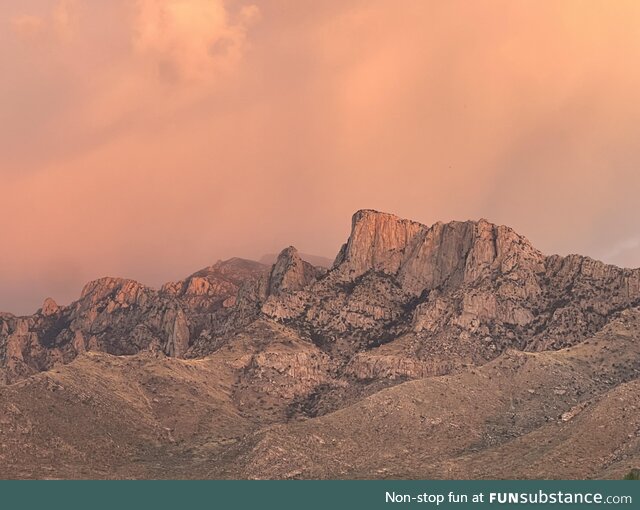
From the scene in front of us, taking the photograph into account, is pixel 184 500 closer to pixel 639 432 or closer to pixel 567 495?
pixel 567 495

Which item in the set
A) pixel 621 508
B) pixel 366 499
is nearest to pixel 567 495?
pixel 621 508

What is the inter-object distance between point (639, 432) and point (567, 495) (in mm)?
58067

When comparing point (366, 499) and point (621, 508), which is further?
point (366, 499)

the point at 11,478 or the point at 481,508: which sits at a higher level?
the point at 11,478

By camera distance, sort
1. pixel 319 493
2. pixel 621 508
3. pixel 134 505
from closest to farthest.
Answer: pixel 621 508 → pixel 134 505 → pixel 319 493

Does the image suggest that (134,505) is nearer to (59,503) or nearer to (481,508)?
(59,503)

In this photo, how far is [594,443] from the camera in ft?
653

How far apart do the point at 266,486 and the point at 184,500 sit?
33.3 m

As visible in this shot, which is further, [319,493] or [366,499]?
[319,493]

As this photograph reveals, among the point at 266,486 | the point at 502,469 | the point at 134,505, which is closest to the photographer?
the point at 134,505

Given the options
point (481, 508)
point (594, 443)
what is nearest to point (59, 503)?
point (481, 508)

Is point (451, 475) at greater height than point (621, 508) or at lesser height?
greater

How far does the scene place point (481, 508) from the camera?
140250mm

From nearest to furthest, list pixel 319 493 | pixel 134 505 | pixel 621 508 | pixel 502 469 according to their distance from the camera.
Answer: pixel 621 508 < pixel 134 505 < pixel 319 493 < pixel 502 469
